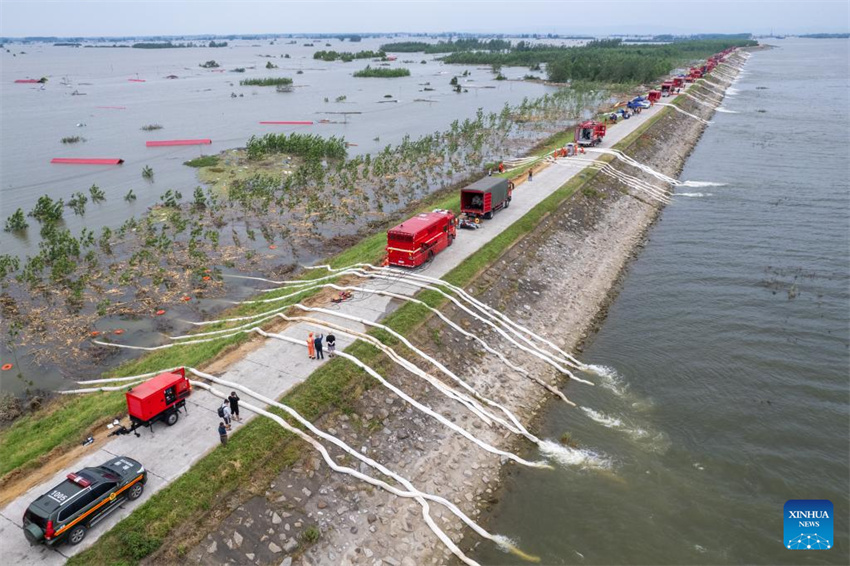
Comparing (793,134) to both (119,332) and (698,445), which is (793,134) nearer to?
(698,445)

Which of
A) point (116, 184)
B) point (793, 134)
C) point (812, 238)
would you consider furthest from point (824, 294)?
point (116, 184)

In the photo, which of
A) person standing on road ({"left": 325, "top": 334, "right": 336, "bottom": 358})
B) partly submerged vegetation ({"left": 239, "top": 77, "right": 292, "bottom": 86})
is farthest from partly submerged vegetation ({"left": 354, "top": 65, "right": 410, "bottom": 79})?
person standing on road ({"left": 325, "top": 334, "right": 336, "bottom": 358})

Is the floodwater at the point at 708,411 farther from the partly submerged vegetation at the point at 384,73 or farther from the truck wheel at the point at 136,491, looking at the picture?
the partly submerged vegetation at the point at 384,73

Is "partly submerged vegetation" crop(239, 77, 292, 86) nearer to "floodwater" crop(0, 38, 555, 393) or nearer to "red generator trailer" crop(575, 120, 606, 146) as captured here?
"floodwater" crop(0, 38, 555, 393)

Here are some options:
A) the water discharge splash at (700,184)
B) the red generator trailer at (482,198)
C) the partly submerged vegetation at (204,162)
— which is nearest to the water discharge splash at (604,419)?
the red generator trailer at (482,198)

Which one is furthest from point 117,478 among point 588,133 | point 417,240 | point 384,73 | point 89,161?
point 384,73
